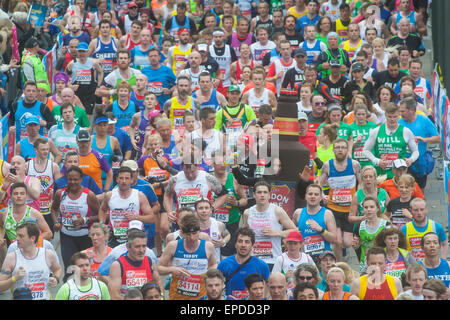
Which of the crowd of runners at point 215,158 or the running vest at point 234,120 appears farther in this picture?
the running vest at point 234,120

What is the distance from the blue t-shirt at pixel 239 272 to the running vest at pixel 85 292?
1.49 m

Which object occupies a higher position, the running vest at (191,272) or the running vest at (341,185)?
the running vest at (341,185)

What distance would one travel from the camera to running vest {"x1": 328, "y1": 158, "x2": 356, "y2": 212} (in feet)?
49.3

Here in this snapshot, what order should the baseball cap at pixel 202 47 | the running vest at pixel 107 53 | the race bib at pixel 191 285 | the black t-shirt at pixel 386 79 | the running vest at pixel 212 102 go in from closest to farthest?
1. the race bib at pixel 191 285
2. the running vest at pixel 212 102
3. the black t-shirt at pixel 386 79
4. the baseball cap at pixel 202 47
5. the running vest at pixel 107 53

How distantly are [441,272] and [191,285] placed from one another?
9.44 ft

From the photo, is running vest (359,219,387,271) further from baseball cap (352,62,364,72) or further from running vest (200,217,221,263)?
baseball cap (352,62,364,72)

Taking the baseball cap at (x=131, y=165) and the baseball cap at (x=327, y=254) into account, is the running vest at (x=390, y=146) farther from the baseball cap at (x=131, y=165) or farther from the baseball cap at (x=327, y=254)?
the baseball cap at (x=131, y=165)

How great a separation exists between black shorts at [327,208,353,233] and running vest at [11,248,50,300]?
13.7 feet

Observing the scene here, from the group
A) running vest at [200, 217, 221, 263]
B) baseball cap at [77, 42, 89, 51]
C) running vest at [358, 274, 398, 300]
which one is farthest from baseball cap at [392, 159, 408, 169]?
baseball cap at [77, 42, 89, 51]

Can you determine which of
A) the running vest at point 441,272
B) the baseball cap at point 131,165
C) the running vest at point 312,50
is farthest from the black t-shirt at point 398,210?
the running vest at point 312,50

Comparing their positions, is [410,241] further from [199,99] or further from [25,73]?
[25,73]

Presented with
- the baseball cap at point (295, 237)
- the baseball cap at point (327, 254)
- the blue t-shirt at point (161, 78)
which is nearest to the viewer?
the baseball cap at point (295, 237)

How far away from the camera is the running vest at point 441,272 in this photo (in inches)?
496
